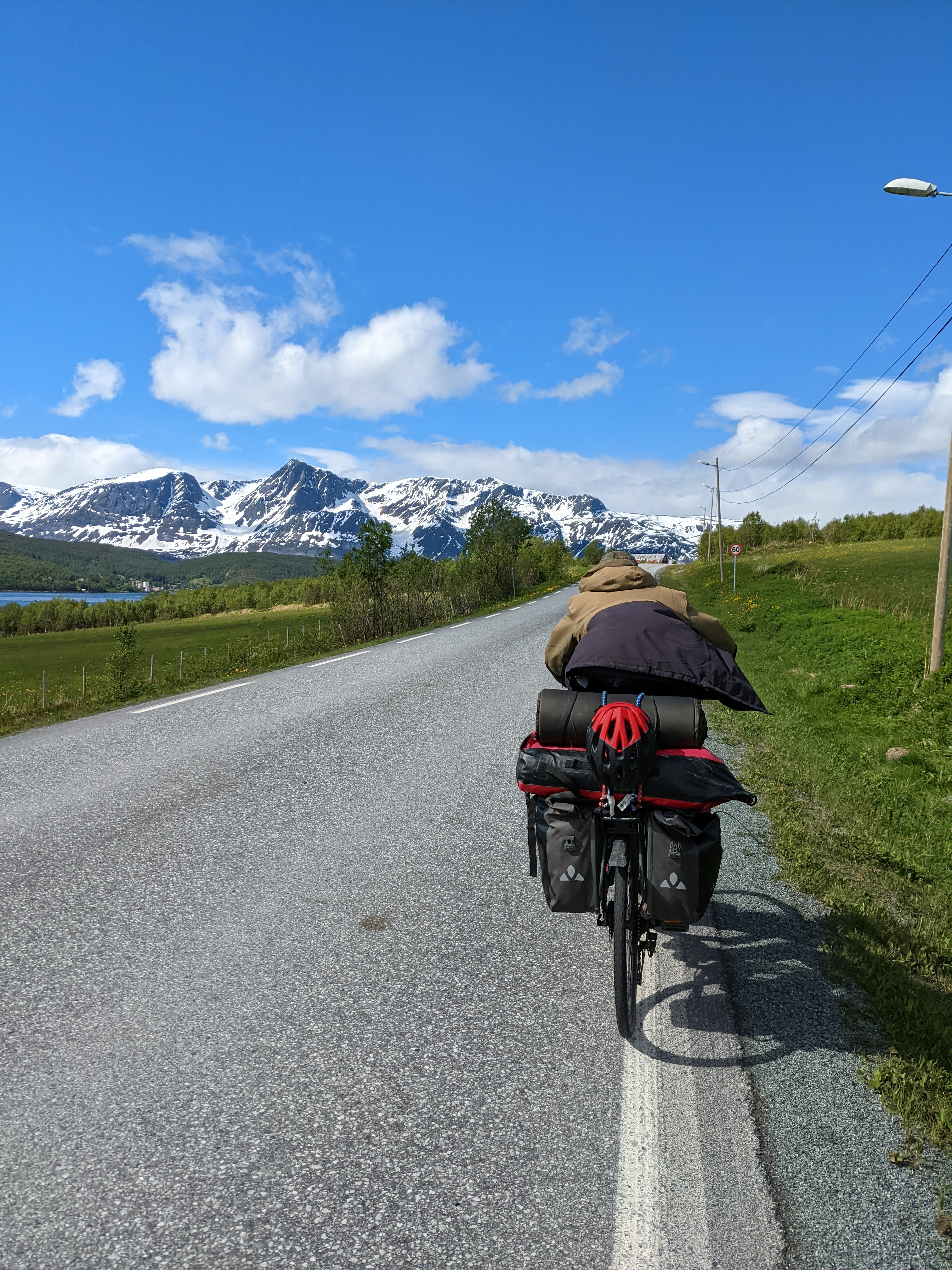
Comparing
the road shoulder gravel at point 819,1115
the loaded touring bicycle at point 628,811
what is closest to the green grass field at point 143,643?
the road shoulder gravel at point 819,1115

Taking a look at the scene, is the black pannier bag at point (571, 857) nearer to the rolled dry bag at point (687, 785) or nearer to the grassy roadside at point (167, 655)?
the rolled dry bag at point (687, 785)

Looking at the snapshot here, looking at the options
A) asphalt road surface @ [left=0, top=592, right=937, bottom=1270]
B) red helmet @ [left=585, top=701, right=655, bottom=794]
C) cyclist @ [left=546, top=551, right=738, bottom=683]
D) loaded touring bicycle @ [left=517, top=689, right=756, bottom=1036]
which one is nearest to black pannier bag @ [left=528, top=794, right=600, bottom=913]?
loaded touring bicycle @ [left=517, top=689, right=756, bottom=1036]

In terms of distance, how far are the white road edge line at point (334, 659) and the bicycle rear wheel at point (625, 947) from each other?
11.8 meters

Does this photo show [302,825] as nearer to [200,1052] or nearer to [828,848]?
[200,1052]

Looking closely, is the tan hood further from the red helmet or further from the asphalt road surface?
the asphalt road surface

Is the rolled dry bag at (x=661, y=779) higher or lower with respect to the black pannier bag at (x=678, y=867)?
higher

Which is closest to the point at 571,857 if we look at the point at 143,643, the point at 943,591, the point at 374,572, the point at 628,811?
the point at 628,811

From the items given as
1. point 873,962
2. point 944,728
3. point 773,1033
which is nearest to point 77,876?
point 773,1033

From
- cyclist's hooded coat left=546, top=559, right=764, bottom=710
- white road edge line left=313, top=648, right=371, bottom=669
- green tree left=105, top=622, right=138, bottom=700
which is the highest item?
cyclist's hooded coat left=546, top=559, right=764, bottom=710

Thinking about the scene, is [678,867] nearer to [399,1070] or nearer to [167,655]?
[399,1070]

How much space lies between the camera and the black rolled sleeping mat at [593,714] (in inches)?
119

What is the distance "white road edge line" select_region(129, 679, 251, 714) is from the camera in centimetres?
985

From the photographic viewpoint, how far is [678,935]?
398 centimetres

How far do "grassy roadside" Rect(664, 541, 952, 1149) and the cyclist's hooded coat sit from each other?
4.78 feet
